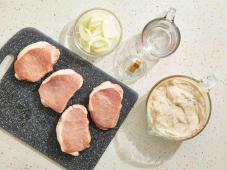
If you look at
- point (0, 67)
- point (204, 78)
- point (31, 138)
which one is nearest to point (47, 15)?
point (0, 67)

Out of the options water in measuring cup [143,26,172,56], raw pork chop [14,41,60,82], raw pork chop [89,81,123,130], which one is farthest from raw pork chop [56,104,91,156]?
water in measuring cup [143,26,172,56]

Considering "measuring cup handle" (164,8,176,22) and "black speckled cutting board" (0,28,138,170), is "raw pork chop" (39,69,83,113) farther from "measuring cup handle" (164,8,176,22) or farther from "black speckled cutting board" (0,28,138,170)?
"measuring cup handle" (164,8,176,22)

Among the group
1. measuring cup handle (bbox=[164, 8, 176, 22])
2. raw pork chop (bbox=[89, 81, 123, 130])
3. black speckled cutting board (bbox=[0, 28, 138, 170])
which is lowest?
black speckled cutting board (bbox=[0, 28, 138, 170])

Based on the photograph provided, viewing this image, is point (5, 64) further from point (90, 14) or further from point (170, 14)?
point (170, 14)

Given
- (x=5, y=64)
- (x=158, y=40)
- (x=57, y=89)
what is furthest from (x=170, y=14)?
(x=5, y=64)

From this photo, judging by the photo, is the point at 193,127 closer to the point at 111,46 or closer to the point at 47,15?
the point at 111,46

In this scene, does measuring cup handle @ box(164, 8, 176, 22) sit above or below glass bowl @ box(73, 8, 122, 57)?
above
